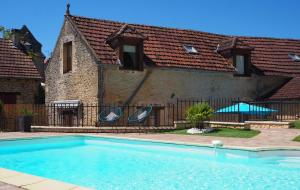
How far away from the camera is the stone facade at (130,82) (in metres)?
22.5

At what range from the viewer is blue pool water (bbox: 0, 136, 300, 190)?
841 cm

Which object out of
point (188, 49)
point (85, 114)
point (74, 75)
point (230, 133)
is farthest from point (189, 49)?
point (230, 133)

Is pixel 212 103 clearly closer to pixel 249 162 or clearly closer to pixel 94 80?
pixel 94 80

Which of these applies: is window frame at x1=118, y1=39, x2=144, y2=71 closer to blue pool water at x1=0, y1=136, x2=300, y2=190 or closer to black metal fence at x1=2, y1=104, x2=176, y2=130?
black metal fence at x1=2, y1=104, x2=176, y2=130

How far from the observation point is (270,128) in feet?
62.4

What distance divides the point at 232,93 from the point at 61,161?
A: 1721cm

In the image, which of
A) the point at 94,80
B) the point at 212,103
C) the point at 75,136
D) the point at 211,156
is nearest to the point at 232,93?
the point at 212,103

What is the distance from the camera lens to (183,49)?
86.3 feet

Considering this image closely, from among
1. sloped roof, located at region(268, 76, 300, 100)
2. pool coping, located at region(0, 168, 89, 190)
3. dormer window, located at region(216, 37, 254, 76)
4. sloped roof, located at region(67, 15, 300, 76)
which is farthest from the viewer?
dormer window, located at region(216, 37, 254, 76)

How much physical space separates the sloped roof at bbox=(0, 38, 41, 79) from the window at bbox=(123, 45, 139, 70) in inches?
321

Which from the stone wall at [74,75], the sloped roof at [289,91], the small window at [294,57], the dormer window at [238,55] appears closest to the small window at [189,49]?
the dormer window at [238,55]

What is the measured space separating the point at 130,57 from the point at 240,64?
856 cm

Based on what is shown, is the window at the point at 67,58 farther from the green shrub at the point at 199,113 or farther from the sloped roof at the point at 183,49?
the green shrub at the point at 199,113

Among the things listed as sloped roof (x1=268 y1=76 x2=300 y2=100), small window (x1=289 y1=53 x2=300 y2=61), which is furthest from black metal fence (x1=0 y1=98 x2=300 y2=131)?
small window (x1=289 y1=53 x2=300 y2=61)
